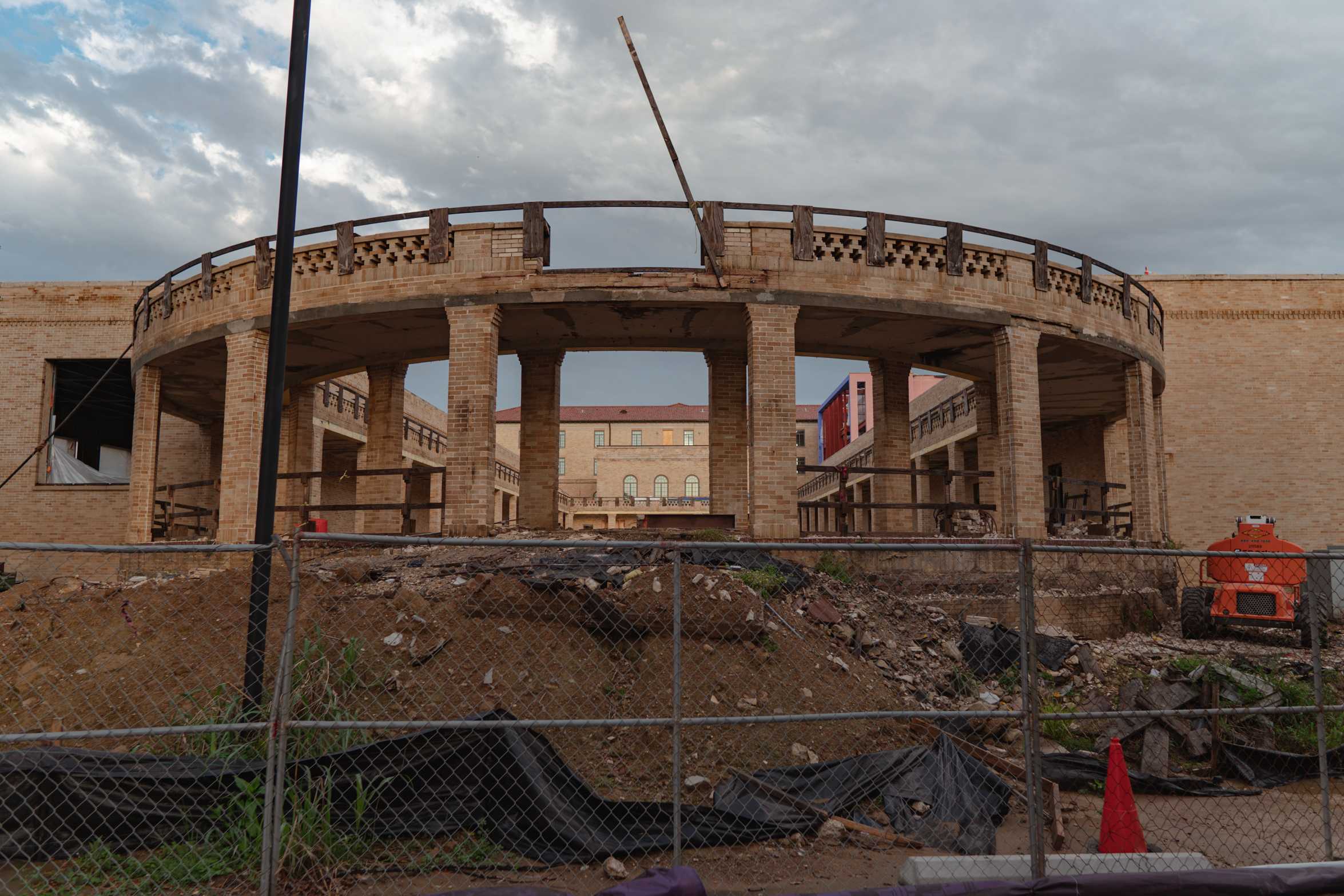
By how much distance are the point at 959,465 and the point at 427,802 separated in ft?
84.6

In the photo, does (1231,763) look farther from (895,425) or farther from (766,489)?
(895,425)

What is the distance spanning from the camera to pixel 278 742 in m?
4.24

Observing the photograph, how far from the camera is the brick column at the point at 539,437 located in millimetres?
16781

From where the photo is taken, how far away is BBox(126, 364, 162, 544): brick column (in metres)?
16.2

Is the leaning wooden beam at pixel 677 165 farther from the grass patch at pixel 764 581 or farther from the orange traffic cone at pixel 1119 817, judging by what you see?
the orange traffic cone at pixel 1119 817

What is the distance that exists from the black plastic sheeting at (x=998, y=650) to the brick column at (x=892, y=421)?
7.22 metres

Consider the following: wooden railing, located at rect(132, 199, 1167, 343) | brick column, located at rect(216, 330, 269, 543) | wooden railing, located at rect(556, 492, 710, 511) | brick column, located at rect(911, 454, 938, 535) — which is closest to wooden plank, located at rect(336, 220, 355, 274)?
wooden railing, located at rect(132, 199, 1167, 343)

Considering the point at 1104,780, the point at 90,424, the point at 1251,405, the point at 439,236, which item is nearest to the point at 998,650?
the point at 1104,780

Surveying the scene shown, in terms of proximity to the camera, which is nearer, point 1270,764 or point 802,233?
point 1270,764

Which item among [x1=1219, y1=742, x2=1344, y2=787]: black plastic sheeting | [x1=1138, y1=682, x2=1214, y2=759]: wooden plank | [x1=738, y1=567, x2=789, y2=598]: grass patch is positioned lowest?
[x1=1219, y1=742, x2=1344, y2=787]: black plastic sheeting

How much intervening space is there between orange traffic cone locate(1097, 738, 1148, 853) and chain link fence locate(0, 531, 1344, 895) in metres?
0.02

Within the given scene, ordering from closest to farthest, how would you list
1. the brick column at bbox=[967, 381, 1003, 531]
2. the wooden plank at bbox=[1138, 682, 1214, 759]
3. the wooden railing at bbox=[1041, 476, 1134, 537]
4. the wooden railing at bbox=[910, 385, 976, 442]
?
the wooden plank at bbox=[1138, 682, 1214, 759]
the wooden railing at bbox=[1041, 476, 1134, 537]
the brick column at bbox=[967, 381, 1003, 531]
the wooden railing at bbox=[910, 385, 976, 442]

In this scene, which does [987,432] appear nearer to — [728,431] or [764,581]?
[728,431]

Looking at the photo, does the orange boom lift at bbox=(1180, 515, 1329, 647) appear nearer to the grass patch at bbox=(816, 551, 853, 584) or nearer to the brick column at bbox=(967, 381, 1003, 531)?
the grass patch at bbox=(816, 551, 853, 584)
